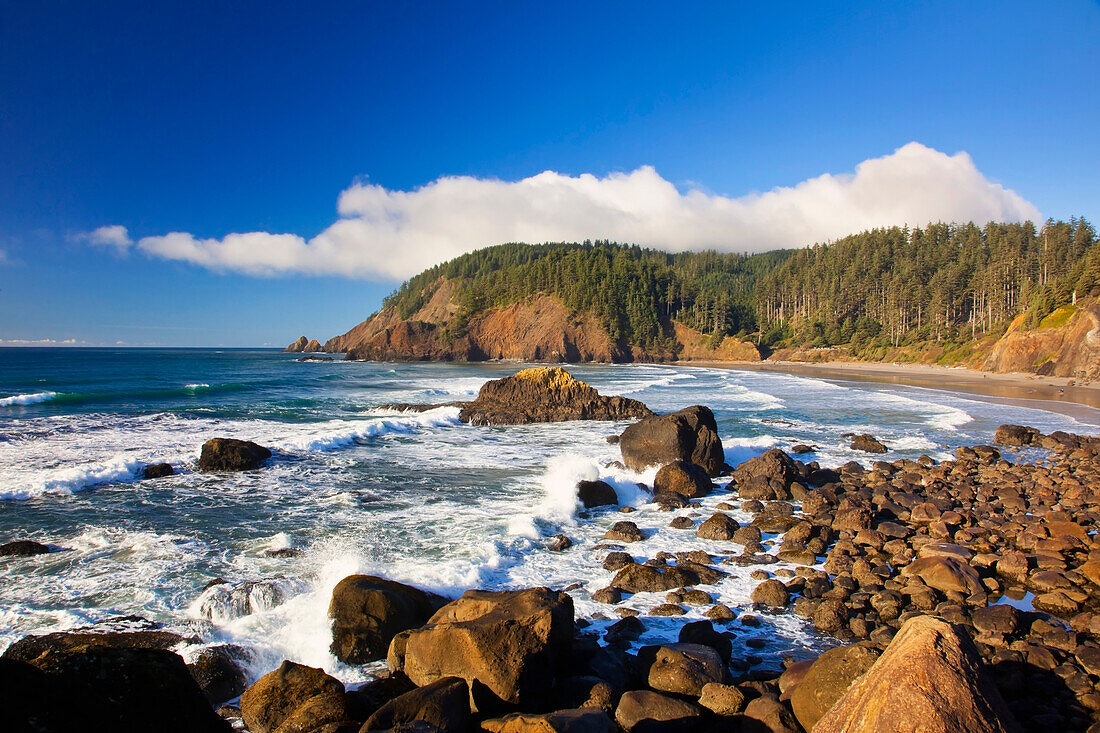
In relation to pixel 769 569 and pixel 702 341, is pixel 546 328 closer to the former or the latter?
pixel 702 341

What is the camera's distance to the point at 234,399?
3869cm

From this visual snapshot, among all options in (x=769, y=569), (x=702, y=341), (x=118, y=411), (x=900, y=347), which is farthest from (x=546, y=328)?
(x=769, y=569)

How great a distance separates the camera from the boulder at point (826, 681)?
16.8 ft

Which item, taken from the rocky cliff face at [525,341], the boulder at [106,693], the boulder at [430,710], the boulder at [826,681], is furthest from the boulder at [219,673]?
the rocky cliff face at [525,341]

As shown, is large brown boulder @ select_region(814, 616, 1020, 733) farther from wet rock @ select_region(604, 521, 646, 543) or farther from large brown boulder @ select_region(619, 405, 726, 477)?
large brown boulder @ select_region(619, 405, 726, 477)

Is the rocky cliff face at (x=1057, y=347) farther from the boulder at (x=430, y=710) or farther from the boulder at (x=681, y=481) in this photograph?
the boulder at (x=430, y=710)

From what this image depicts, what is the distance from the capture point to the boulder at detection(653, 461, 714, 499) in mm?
14828

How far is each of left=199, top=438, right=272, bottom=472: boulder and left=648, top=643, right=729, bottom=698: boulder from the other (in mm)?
15892

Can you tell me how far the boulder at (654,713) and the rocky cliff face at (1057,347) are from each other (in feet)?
193

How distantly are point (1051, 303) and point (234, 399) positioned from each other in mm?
74819

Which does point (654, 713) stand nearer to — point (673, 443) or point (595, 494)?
point (595, 494)

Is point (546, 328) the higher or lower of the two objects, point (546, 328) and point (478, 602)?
the higher

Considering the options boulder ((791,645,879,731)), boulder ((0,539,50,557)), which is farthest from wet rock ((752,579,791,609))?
boulder ((0,539,50,557))

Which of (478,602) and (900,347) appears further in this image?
(900,347)
